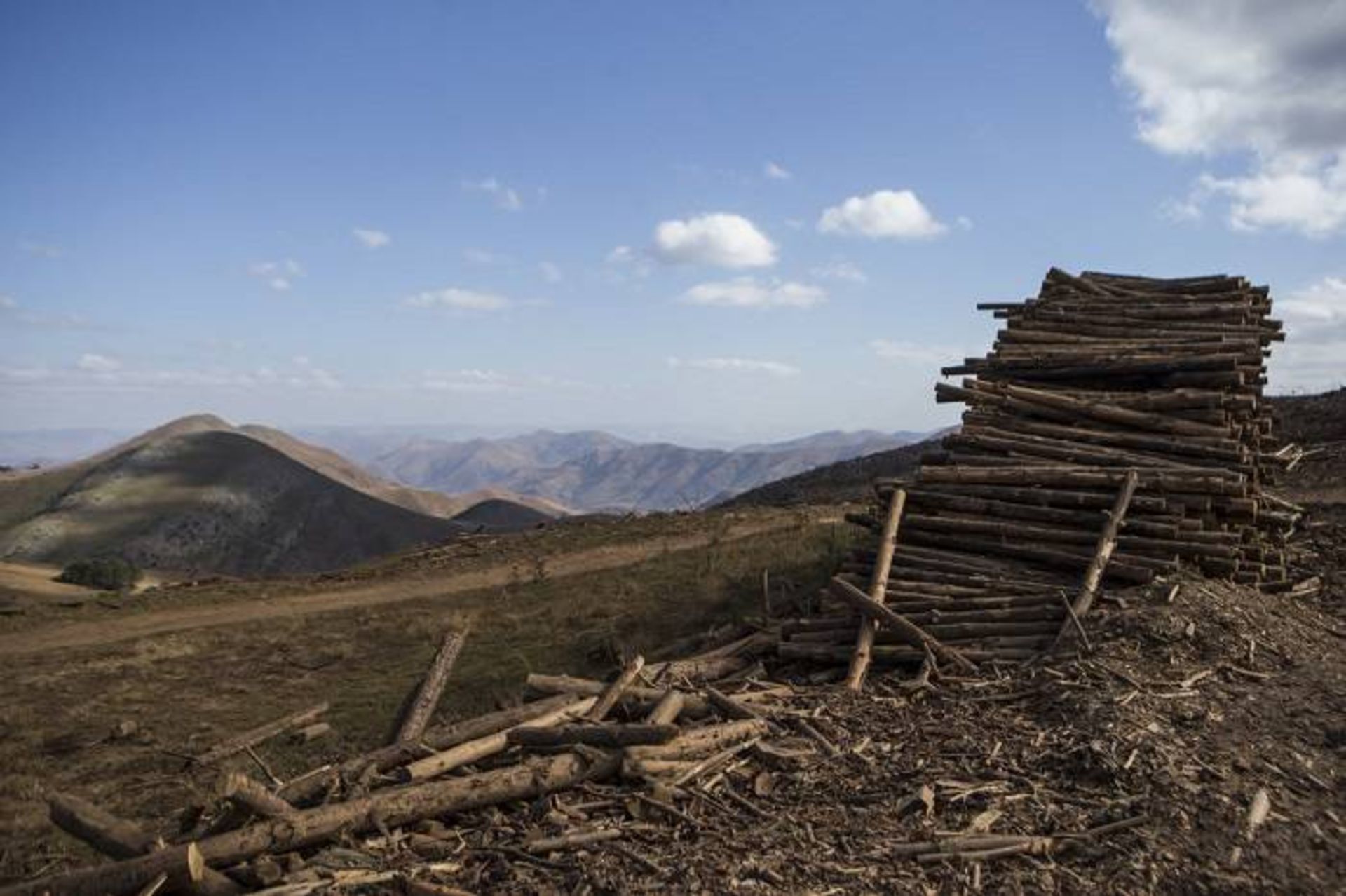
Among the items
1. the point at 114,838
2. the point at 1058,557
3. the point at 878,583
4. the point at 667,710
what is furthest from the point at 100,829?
the point at 1058,557

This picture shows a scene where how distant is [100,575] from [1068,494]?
39.4 meters

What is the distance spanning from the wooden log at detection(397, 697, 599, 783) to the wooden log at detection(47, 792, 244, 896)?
143cm

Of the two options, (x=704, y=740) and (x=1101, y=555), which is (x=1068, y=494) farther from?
(x=704, y=740)

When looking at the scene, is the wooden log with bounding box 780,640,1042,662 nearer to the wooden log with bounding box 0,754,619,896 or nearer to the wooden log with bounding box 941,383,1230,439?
the wooden log with bounding box 0,754,619,896

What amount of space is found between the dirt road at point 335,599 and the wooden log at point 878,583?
12.0 metres

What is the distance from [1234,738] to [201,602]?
2290 centimetres

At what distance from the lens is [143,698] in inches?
618

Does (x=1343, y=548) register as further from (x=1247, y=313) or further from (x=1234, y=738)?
(x=1234, y=738)

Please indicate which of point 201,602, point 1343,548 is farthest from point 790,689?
point 201,602

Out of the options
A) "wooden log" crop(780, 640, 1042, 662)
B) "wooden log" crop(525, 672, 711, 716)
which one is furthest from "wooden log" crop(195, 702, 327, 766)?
"wooden log" crop(780, 640, 1042, 662)

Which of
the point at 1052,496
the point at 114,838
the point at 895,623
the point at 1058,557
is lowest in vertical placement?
the point at 114,838

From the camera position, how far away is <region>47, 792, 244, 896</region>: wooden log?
562cm

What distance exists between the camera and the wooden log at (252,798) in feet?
19.8

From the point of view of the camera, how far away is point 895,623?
10.1 meters
